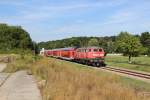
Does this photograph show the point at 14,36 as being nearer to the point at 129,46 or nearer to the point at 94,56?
the point at 129,46

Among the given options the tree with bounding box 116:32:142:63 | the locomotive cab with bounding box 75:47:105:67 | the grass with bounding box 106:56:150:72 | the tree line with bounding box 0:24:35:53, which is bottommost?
the grass with bounding box 106:56:150:72

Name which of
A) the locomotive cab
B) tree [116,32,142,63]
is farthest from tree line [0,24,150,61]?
the locomotive cab

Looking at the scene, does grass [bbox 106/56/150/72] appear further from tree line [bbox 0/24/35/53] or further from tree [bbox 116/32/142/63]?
tree line [bbox 0/24/35/53]

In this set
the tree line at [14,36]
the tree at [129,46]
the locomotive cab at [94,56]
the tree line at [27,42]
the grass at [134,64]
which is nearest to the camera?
the grass at [134,64]

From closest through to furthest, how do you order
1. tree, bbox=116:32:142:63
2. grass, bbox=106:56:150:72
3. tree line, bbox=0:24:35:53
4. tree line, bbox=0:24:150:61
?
grass, bbox=106:56:150:72 → tree, bbox=116:32:142:63 → tree line, bbox=0:24:150:61 → tree line, bbox=0:24:35:53

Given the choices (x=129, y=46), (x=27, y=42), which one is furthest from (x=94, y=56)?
(x=27, y=42)

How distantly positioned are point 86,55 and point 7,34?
191ft

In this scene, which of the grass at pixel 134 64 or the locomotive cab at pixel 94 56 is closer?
the grass at pixel 134 64

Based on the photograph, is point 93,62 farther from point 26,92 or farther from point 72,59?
point 26,92

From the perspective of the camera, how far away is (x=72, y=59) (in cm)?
6662

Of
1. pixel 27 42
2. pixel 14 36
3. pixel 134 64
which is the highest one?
pixel 14 36

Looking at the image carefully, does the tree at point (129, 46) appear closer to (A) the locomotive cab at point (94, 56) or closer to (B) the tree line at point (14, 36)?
(A) the locomotive cab at point (94, 56)

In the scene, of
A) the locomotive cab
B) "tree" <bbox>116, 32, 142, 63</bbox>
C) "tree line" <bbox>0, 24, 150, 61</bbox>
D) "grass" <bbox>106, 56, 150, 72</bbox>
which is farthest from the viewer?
"tree line" <bbox>0, 24, 150, 61</bbox>

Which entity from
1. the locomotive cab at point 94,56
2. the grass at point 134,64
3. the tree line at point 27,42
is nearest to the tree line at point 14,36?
the tree line at point 27,42
